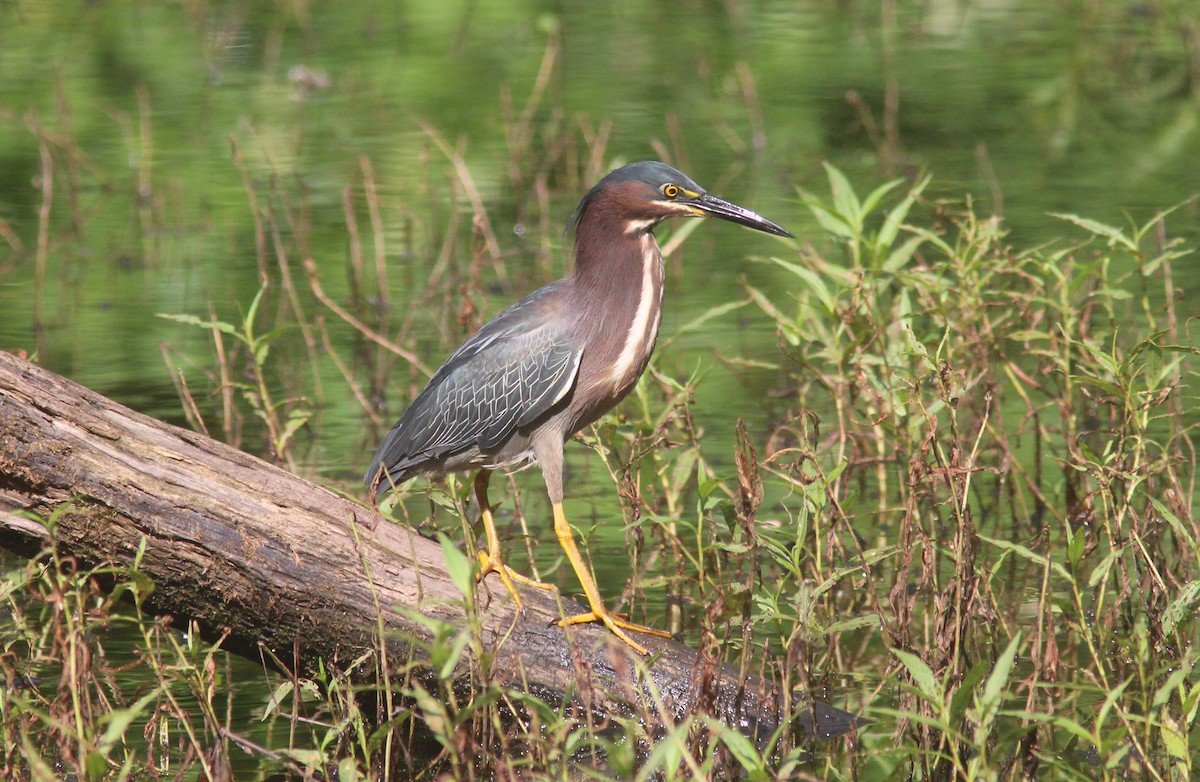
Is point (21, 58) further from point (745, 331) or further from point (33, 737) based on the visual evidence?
point (33, 737)

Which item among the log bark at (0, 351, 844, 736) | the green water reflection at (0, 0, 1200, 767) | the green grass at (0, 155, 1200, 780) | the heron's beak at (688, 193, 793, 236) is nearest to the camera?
the green grass at (0, 155, 1200, 780)

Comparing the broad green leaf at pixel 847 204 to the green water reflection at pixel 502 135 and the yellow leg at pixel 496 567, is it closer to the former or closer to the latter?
the green water reflection at pixel 502 135

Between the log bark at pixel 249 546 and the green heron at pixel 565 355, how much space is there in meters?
0.39

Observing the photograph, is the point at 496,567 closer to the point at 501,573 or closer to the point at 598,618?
the point at 501,573

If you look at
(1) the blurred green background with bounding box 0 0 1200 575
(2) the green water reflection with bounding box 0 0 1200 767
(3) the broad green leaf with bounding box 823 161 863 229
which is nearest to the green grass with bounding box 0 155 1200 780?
(3) the broad green leaf with bounding box 823 161 863 229

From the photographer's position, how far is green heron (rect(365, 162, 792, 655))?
4.80 m

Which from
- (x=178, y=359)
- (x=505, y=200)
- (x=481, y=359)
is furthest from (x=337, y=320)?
(x=481, y=359)

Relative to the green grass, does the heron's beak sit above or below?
above

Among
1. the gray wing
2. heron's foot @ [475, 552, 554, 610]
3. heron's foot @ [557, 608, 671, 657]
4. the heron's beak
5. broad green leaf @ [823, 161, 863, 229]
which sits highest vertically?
the heron's beak

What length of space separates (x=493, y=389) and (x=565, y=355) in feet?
0.84

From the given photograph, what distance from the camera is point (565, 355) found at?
4.78 m

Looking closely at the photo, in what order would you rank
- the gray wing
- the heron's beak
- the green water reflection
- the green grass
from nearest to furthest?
the green grass, the gray wing, the heron's beak, the green water reflection

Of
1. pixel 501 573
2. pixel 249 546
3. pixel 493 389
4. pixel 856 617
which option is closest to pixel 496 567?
pixel 501 573

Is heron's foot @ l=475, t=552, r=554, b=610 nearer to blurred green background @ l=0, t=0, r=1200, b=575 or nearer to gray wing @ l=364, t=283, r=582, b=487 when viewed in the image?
gray wing @ l=364, t=283, r=582, b=487
